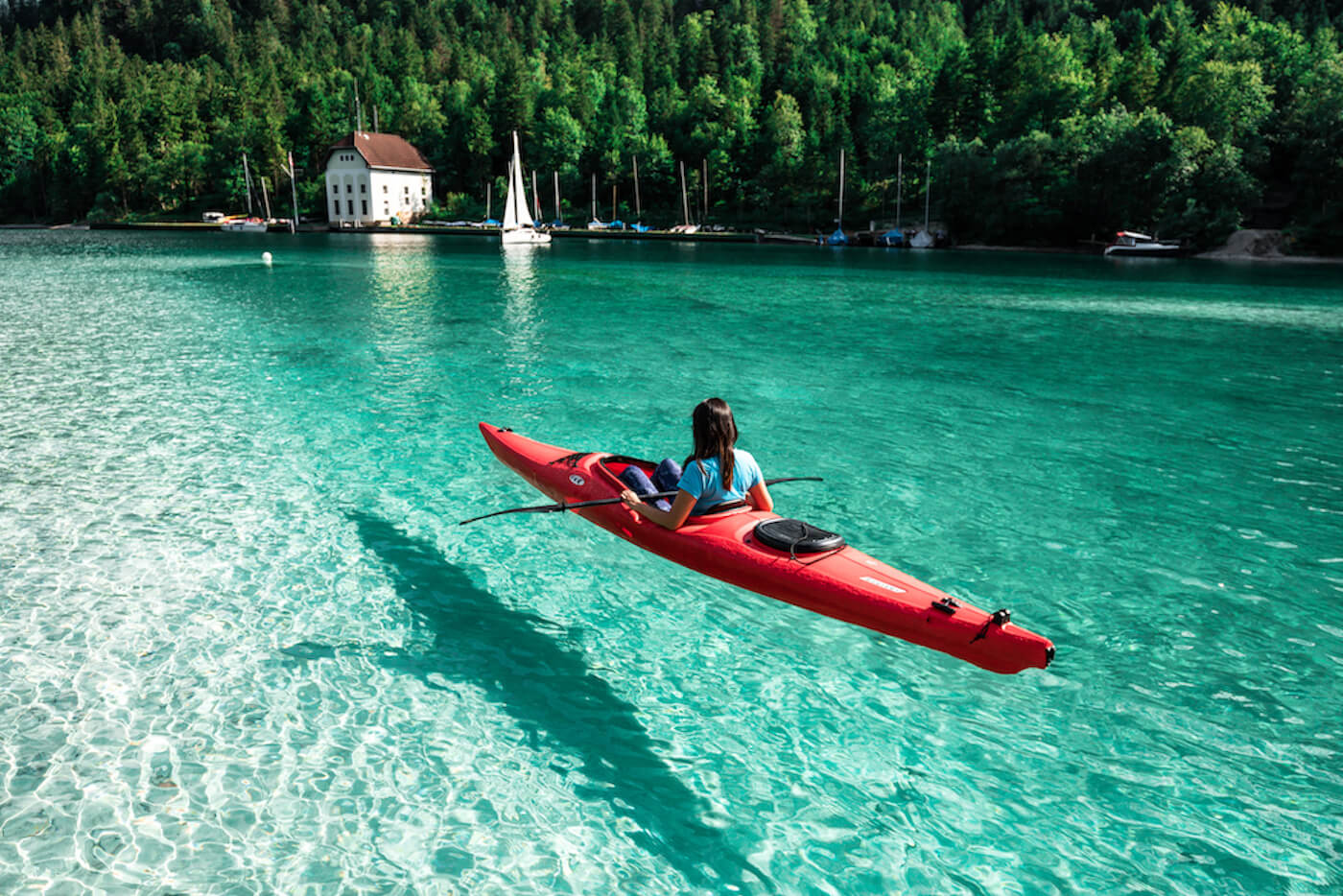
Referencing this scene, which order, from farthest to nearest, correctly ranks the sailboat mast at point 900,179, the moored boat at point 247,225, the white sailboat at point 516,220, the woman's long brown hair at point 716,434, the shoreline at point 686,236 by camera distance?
the moored boat at point 247,225 → the sailboat mast at point 900,179 → the white sailboat at point 516,220 → the shoreline at point 686,236 → the woman's long brown hair at point 716,434

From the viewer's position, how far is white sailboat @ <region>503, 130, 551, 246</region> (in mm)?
79375

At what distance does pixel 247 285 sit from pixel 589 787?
39925 mm

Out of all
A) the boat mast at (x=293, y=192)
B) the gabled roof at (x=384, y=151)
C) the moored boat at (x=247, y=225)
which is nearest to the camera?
the moored boat at (x=247, y=225)

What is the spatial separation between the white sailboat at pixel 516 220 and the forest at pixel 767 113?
1393 inches

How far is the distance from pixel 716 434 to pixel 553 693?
2639 mm

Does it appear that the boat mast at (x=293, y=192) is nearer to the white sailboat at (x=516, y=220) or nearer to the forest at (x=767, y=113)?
the forest at (x=767, y=113)

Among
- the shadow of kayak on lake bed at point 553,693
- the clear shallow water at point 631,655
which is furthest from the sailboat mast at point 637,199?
the shadow of kayak on lake bed at point 553,693

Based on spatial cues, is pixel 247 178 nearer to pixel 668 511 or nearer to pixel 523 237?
pixel 523 237

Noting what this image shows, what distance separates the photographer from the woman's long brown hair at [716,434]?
7.70m

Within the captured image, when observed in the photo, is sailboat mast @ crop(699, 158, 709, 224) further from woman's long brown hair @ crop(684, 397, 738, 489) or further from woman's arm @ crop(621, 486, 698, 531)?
woman's long brown hair @ crop(684, 397, 738, 489)

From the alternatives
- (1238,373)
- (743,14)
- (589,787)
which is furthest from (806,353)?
(743,14)

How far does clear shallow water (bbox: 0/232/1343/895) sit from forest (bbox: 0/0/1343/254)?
64.4 meters

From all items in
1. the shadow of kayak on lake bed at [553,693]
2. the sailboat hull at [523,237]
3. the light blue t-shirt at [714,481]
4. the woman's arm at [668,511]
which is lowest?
the shadow of kayak on lake bed at [553,693]

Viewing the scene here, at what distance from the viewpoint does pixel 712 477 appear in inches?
324
